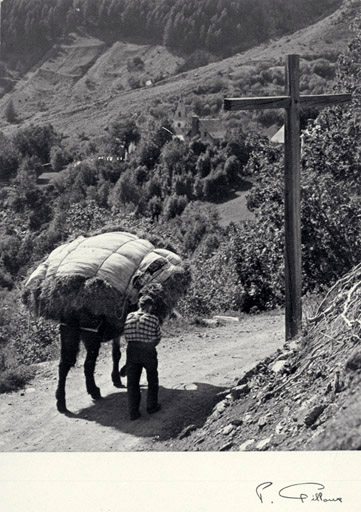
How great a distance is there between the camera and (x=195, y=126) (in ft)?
85.5

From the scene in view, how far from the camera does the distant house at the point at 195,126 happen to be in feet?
75.8

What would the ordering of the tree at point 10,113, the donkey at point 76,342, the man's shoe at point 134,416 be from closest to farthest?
the man's shoe at point 134,416 < the donkey at point 76,342 < the tree at point 10,113

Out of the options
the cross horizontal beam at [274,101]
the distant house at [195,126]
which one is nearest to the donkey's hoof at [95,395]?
the cross horizontal beam at [274,101]

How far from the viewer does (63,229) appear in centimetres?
1116

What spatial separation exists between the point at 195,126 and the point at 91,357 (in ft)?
63.1

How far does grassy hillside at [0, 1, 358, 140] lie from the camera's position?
10523 mm

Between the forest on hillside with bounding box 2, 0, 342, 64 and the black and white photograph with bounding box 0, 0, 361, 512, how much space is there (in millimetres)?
37

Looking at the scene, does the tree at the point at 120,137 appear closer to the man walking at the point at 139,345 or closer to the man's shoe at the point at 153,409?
the man walking at the point at 139,345

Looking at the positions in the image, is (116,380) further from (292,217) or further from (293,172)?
(293,172)

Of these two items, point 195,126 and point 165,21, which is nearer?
point 165,21

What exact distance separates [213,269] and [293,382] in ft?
35.7

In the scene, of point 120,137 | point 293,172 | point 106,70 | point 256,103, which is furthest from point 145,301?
point 120,137
